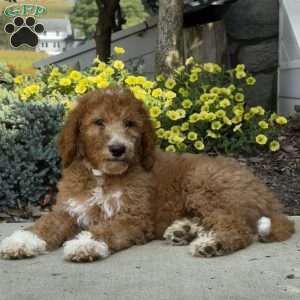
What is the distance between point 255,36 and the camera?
408 inches

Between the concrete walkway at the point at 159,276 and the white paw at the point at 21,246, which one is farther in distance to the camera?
the white paw at the point at 21,246

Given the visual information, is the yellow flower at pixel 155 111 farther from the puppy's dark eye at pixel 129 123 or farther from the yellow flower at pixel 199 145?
the puppy's dark eye at pixel 129 123

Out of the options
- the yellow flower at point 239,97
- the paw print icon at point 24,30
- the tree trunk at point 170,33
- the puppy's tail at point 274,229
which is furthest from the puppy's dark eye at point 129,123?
the paw print icon at point 24,30

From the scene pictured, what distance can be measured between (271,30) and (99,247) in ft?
22.8

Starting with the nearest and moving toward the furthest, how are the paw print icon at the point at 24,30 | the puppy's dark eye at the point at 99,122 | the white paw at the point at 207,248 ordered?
the white paw at the point at 207,248 < the puppy's dark eye at the point at 99,122 < the paw print icon at the point at 24,30

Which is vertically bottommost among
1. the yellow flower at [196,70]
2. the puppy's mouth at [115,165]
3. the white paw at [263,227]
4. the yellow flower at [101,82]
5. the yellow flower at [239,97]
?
the white paw at [263,227]

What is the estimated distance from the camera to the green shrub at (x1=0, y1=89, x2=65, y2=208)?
5.98 m

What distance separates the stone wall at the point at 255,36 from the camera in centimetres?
1028

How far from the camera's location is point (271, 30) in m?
10.3

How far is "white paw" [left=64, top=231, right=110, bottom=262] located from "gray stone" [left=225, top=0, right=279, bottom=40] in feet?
22.0

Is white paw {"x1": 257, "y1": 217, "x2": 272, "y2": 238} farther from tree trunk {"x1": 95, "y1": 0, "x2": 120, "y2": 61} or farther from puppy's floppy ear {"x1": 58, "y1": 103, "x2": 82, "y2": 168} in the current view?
tree trunk {"x1": 95, "y1": 0, "x2": 120, "y2": 61}

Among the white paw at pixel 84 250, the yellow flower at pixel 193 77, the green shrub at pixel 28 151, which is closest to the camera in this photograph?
the white paw at pixel 84 250

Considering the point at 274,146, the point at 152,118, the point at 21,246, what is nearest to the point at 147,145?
the point at 21,246

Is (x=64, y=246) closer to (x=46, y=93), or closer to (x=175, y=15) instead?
(x=46, y=93)
